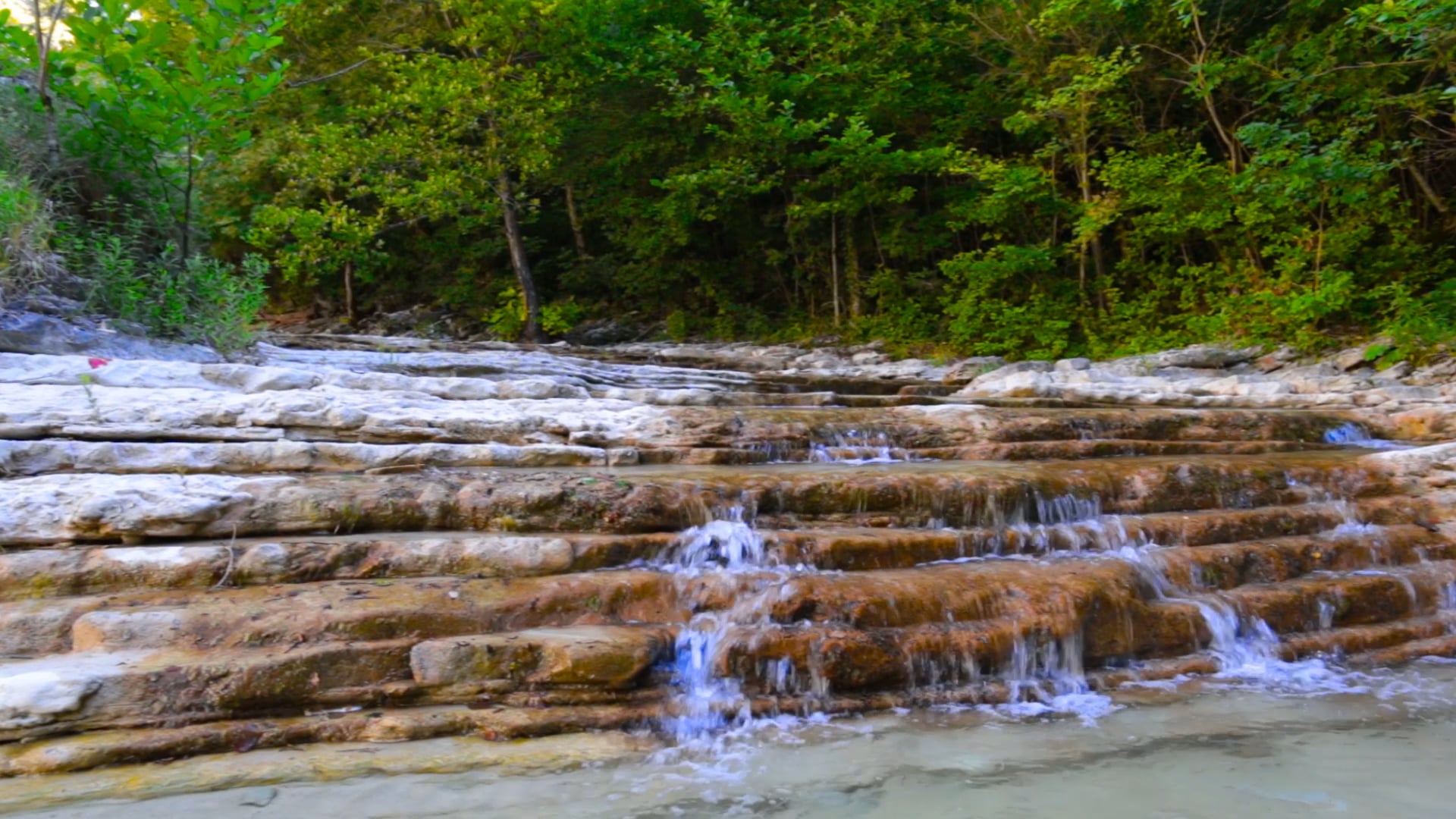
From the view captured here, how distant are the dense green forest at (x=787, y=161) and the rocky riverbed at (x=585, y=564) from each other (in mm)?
2009

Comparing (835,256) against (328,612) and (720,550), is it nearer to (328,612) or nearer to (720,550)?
(720,550)

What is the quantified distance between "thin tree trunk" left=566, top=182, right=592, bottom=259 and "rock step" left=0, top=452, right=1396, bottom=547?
12874 mm

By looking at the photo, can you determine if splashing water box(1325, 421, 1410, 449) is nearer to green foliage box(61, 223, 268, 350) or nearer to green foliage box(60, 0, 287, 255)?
green foliage box(60, 0, 287, 255)

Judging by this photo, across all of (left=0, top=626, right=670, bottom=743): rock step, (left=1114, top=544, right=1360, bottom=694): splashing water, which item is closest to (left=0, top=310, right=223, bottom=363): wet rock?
(left=0, top=626, right=670, bottom=743): rock step

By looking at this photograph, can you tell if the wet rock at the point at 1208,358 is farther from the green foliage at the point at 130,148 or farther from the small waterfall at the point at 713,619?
the green foliage at the point at 130,148

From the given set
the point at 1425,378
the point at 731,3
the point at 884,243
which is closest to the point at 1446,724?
the point at 1425,378

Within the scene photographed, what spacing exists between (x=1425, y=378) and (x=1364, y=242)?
285 centimetres

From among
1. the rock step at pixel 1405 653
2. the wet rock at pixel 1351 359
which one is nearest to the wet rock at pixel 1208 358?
the wet rock at pixel 1351 359

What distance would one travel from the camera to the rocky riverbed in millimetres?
2846

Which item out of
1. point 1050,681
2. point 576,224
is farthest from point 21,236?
point 576,224

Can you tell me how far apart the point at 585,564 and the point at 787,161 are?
1120 cm

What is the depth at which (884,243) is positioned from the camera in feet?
46.7

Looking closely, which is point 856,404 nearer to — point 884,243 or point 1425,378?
point 1425,378

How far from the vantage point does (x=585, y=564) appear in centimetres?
365
